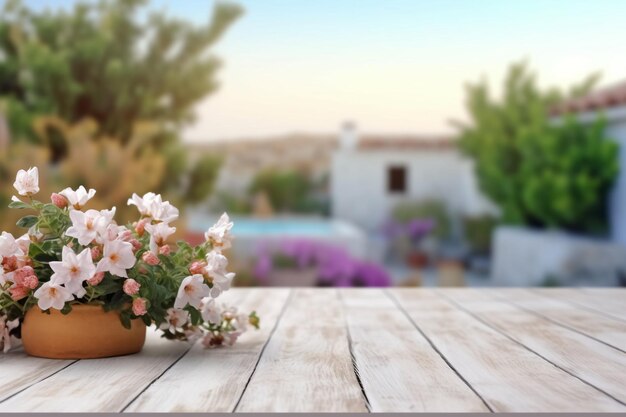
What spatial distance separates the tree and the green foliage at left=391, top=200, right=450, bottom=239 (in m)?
5.59

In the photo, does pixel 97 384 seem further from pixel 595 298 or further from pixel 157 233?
pixel 595 298

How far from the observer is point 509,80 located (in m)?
14.2

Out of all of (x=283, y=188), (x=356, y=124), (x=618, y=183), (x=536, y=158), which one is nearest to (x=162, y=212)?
(x=618, y=183)

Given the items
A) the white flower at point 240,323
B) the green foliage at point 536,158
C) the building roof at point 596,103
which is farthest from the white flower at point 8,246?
the building roof at point 596,103

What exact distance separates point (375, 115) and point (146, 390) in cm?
2236

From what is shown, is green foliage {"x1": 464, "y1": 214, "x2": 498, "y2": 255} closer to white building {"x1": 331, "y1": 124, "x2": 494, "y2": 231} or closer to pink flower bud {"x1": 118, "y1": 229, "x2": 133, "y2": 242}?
white building {"x1": 331, "y1": 124, "x2": 494, "y2": 231}

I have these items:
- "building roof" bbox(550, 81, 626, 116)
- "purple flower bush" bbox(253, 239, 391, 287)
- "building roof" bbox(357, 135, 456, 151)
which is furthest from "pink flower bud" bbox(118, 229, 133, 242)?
"building roof" bbox(357, 135, 456, 151)

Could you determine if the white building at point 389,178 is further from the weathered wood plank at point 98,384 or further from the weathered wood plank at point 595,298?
the weathered wood plank at point 98,384

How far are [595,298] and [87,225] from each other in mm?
1998

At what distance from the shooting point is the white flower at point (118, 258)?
192cm

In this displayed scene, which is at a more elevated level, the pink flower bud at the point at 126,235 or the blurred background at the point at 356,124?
the blurred background at the point at 356,124

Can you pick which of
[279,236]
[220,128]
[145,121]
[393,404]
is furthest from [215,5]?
[393,404]

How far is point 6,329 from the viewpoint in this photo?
6.84 ft

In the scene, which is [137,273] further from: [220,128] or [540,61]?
[220,128]
